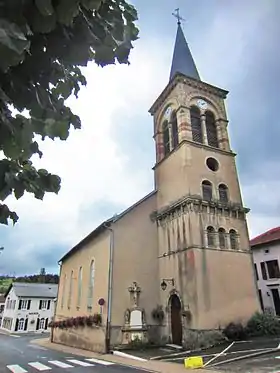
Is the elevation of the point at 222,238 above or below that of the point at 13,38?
above

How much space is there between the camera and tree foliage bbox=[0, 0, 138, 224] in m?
1.62

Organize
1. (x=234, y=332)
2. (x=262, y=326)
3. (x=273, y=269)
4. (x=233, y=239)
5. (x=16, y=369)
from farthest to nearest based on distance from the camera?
(x=273, y=269)
(x=233, y=239)
(x=262, y=326)
(x=234, y=332)
(x=16, y=369)

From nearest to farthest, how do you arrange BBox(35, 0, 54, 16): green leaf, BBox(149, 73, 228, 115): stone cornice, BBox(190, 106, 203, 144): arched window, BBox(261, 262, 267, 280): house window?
BBox(35, 0, 54, 16): green leaf < BBox(190, 106, 203, 144): arched window < BBox(149, 73, 228, 115): stone cornice < BBox(261, 262, 267, 280): house window

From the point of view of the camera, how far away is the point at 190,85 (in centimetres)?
2161

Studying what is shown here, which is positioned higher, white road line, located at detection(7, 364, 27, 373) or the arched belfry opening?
the arched belfry opening

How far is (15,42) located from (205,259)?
1580cm

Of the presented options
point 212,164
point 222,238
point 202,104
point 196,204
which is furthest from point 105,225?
point 202,104

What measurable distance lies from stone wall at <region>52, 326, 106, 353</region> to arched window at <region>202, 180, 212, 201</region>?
965 cm

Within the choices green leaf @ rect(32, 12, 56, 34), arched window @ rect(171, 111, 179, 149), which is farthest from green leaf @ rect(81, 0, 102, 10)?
arched window @ rect(171, 111, 179, 149)

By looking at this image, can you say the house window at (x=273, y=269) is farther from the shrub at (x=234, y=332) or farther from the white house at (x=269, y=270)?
the shrub at (x=234, y=332)

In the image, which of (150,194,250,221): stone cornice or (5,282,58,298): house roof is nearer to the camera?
(150,194,250,221): stone cornice

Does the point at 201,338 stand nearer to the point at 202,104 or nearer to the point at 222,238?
the point at 222,238

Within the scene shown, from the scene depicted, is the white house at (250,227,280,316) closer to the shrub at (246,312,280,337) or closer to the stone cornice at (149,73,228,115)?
the shrub at (246,312,280,337)

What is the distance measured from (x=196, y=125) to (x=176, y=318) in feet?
41.4
